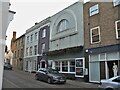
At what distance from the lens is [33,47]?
1519 inches

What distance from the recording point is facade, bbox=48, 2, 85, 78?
912 inches

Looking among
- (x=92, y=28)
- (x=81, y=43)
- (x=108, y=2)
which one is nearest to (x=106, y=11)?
(x=108, y=2)

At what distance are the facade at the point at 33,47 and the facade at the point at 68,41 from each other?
4.33 m

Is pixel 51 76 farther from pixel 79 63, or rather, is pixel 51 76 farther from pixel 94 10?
pixel 94 10

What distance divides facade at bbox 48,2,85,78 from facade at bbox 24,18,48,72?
14.2ft

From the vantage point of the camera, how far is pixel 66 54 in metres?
25.7

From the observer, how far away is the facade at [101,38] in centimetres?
1825

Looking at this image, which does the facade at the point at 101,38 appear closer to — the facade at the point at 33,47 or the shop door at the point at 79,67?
the shop door at the point at 79,67

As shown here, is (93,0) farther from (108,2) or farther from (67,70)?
(67,70)

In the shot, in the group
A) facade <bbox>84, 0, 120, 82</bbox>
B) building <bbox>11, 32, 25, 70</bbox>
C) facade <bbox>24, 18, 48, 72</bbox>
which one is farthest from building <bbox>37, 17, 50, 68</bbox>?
building <bbox>11, 32, 25, 70</bbox>

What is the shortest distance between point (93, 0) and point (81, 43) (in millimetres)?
4834

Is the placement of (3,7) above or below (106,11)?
below

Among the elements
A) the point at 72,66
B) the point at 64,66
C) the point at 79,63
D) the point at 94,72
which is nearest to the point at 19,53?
the point at 64,66

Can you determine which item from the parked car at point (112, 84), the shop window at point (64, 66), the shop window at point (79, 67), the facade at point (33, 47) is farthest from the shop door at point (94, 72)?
the facade at point (33, 47)
